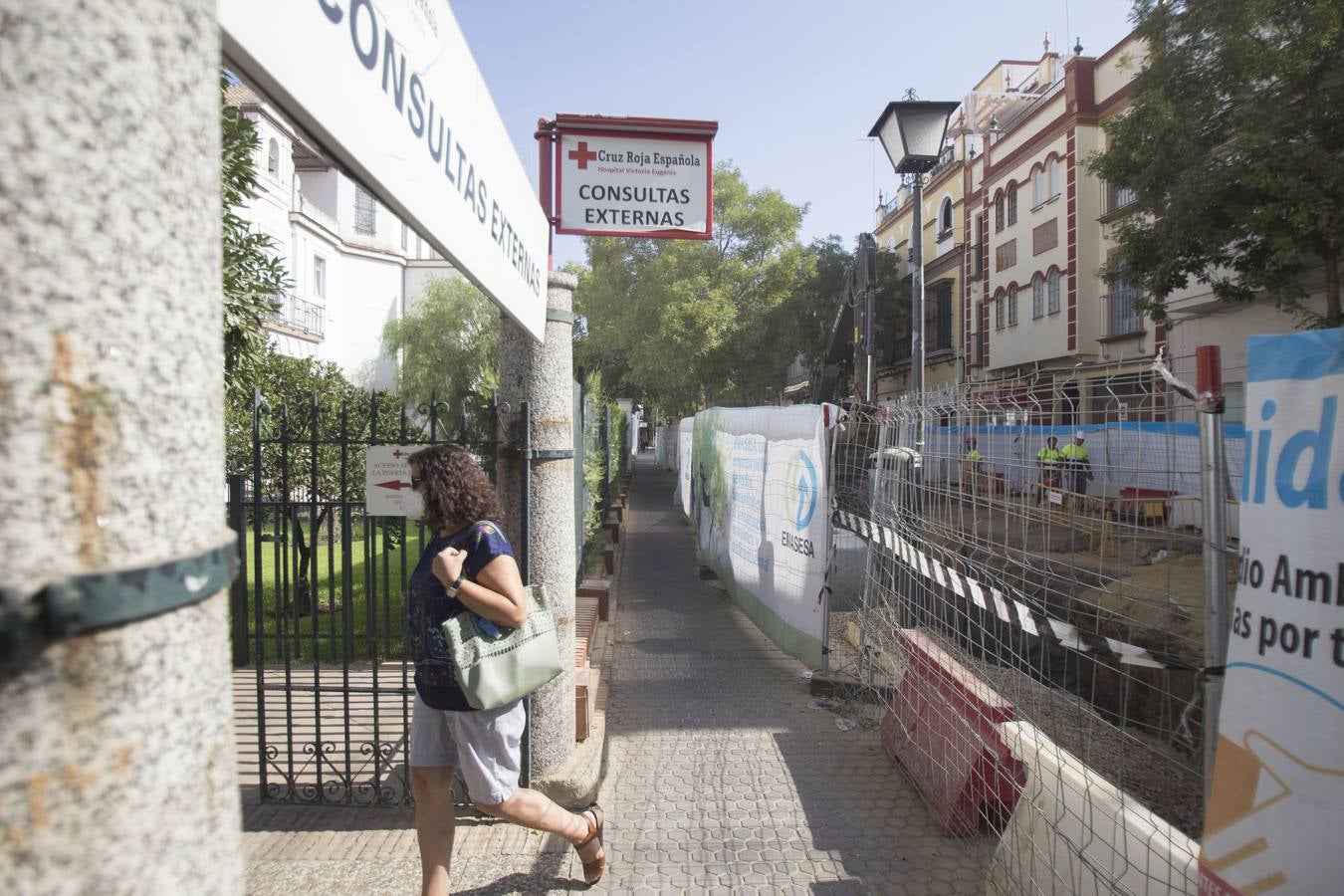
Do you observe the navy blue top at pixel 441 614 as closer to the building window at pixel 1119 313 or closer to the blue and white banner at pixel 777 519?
the blue and white banner at pixel 777 519

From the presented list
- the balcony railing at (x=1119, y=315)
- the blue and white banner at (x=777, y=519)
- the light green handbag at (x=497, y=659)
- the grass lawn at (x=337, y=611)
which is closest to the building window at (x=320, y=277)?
the grass lawn at (x=337, y=611)

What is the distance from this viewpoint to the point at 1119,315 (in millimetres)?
22141

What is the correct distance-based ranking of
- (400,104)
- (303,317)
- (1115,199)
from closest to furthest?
(400,104) < (1115,199) < (303,317)

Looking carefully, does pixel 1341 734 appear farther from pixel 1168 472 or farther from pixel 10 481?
pixel 10 481

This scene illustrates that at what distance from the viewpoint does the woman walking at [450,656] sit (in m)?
2.99

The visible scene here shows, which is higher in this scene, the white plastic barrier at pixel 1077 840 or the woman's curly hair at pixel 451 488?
the woman's curly hair at pixel 451 488

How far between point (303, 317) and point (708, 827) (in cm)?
2467

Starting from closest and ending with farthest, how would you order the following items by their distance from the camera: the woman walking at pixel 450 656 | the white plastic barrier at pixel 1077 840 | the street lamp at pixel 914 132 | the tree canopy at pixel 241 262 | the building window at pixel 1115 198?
the white plastic barrier at pixel 1077 840 < the woman walking at pixel 450 656 < the tree canopy at pixel 241 262 < the street lamp at pixel 914 132 < the building window at pixel 1115 198

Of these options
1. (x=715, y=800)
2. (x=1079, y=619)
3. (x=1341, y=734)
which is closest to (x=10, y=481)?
(x=1341, y=734)

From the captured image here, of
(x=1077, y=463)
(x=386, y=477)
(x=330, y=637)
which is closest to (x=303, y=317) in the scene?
(x=330, y=637)

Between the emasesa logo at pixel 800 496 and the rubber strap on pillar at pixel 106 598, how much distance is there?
556 cm

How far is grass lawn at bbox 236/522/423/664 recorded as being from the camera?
13.4 ft

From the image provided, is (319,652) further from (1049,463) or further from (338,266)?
(338,266)

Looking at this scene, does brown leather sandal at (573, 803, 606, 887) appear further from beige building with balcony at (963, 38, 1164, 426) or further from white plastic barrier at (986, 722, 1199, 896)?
beige building with balcony at (963, 38, 1164, 426)
